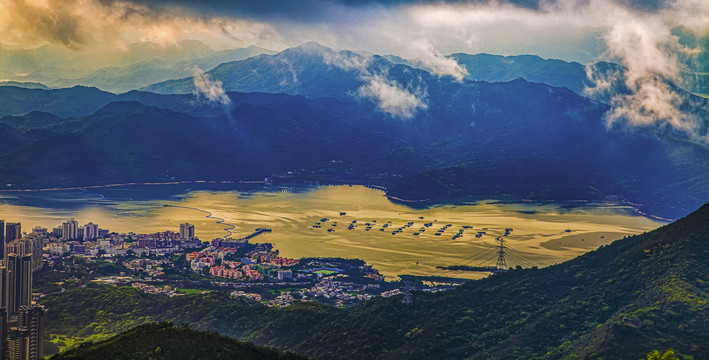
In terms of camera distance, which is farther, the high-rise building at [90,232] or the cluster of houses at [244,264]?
the high-rise building at [90,232]

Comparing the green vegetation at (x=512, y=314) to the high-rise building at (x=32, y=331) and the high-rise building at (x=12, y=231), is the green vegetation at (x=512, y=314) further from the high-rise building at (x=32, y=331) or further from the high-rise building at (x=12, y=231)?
the high-rise building at (x=12, y=231)

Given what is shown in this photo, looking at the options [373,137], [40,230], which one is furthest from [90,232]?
[373,137]

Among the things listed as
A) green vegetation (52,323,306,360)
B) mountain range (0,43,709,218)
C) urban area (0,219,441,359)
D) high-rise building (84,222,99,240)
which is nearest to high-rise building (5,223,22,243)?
urban area (0,219,441,359)

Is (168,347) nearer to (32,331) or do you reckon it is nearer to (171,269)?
(32,331)

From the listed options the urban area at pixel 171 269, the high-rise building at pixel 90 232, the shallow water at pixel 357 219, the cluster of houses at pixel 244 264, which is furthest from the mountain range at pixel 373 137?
the cluster of houses at pixel 244 264

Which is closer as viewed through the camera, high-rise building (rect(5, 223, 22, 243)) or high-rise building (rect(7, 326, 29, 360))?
high-rise building (rect(7, 326, 29, 360))

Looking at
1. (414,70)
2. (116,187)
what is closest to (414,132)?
(414,70)

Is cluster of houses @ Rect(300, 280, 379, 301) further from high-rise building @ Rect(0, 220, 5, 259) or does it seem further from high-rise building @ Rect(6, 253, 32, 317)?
high-rise building @ Rect(0, 220, 5, 259)
